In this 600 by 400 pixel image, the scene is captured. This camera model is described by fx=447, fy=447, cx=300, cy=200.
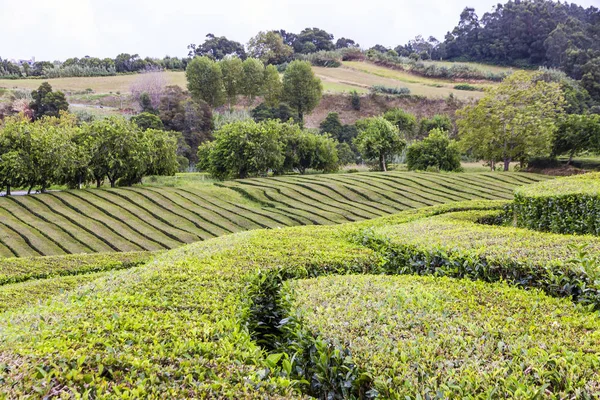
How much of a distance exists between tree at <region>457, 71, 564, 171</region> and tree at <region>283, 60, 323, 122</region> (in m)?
28.2

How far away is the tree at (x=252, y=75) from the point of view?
223 ft

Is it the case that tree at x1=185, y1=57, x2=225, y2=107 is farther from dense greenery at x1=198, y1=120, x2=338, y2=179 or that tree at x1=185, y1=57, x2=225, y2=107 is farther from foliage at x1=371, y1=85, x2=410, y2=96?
foliage at x1=371, y1=85, x2=410, y2=96

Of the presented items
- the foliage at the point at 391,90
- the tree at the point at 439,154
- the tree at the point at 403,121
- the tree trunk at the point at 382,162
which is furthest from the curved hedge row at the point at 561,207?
the foliage at the point at 391,90

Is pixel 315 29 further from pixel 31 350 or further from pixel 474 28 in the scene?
pixel 31 350

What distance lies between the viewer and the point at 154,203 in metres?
24.5

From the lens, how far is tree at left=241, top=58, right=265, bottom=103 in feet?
223

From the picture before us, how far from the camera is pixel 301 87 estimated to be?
6712cm

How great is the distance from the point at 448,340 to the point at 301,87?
65688 millimetres

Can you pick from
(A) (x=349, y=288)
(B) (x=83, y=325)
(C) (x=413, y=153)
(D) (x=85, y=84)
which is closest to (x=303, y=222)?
(A) (x=349, y=288)

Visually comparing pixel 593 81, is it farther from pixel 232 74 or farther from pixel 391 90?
pixel 232 74

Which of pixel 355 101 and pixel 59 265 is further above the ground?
pixel 355 101

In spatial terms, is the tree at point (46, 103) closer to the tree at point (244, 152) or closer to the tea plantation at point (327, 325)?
the tree at point (244, 152)

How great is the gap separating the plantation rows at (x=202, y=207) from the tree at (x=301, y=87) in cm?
3621

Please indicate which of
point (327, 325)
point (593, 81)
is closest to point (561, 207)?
point (327, 325)
